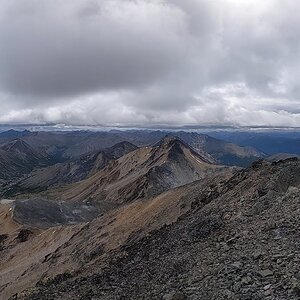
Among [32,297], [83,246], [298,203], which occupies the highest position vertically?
[298,203]

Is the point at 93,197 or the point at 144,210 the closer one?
the point at 144,210

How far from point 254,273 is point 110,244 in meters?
31.7

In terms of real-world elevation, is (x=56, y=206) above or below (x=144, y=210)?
below

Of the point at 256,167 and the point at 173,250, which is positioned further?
the point at 256,167

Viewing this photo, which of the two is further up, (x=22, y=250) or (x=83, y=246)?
(x=83, y=246)

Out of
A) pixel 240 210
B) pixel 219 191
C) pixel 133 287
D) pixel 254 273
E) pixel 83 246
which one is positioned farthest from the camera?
pixel 83 246

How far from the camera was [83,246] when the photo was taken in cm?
5497

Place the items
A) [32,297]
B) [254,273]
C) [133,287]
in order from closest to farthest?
[254,273] < [133,287] < [32,297]

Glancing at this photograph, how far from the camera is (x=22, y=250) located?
251 ft

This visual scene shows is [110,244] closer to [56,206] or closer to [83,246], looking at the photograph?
[83,246]

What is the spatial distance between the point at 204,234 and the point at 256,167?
22.4 metres

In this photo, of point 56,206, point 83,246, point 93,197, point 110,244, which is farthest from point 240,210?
point 93,197

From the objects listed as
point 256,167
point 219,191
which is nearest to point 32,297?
point 219,191

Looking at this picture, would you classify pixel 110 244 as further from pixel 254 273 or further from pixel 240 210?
pixel 254 273
